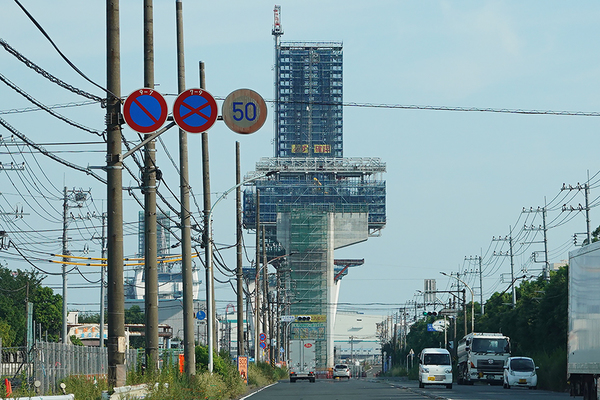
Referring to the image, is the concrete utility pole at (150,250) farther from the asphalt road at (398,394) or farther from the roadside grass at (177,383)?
the asphalt road at (398,394)

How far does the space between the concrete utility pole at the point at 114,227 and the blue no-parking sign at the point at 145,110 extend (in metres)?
1.06

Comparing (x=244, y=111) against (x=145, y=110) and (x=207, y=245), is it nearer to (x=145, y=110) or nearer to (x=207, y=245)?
(x=145, y=110)

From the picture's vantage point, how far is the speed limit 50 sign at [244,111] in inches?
715

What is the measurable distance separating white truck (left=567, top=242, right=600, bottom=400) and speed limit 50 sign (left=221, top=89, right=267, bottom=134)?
319 inches

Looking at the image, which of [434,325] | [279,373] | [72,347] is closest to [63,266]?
[279,373]

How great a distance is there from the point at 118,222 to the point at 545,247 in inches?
2742

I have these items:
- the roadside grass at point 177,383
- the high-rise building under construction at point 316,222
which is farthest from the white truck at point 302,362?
the high-rise building under construction at point 316,222

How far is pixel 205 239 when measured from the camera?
34312mm

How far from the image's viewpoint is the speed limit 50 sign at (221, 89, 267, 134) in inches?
715

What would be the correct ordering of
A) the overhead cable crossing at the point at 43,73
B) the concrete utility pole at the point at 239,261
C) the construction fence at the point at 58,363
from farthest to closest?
1. the concrete utility pole at the point at 239,261
2. the construction fence at the point at 58,363
3. the overhead cable crossing at the point at 43,73

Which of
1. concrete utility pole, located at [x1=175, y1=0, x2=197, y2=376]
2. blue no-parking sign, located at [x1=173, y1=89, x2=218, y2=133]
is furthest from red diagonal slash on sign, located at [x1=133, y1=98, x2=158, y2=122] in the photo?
concrete utility pole, located at [x1=175, y1=0, x2=197, y2=376]

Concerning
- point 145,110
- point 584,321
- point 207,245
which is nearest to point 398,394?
point 207,245

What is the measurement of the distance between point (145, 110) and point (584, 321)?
11448mm

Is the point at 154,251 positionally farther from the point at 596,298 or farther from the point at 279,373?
the point at 279,373
